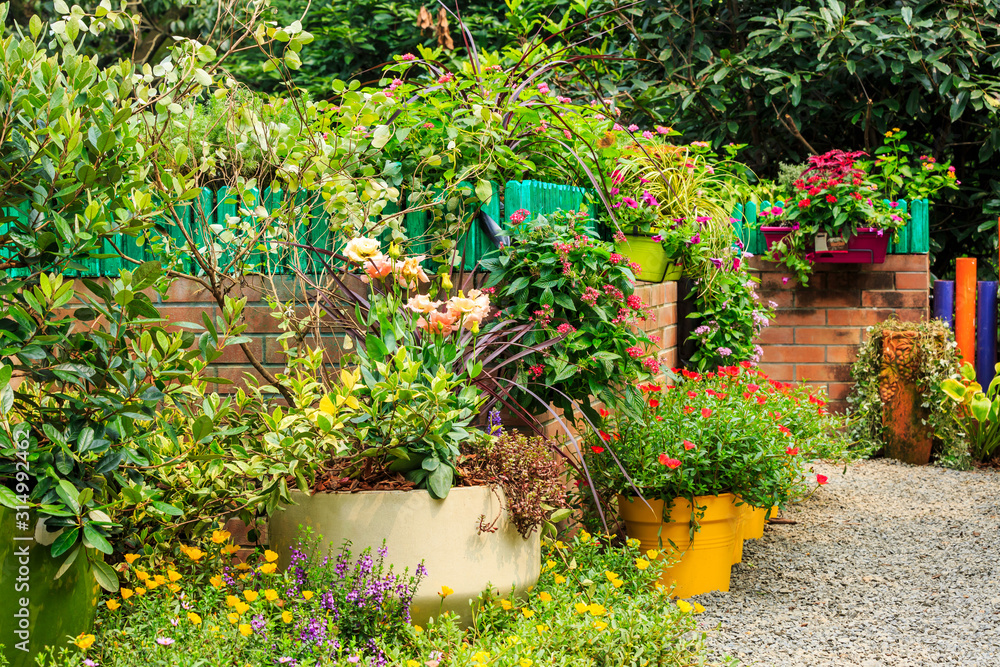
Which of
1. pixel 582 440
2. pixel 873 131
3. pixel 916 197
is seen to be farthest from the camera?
pixel 873 131

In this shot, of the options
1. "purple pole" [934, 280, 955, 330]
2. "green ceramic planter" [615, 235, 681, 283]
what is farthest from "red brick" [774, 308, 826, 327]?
"green ceramic planter" [615, 235, 681, 283]

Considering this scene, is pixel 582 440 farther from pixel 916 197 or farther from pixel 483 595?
pixel 916 197

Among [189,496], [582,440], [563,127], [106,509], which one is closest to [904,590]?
[582,440]

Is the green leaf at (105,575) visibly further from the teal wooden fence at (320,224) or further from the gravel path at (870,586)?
the gravel path at (870,586)

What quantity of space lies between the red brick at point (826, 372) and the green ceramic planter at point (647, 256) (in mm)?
2207

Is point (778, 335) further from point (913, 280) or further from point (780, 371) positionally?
point (913, 280)

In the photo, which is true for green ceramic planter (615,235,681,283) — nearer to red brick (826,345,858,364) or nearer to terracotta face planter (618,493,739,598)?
terracotta face planter (618,493,739,598)

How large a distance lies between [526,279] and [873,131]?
4.66 m

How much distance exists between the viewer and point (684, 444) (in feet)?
8.14

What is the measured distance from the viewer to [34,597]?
5.27ft

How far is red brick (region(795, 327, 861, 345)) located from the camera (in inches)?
202

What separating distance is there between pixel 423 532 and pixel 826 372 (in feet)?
13.2

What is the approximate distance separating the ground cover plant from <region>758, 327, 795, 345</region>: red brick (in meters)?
3.45

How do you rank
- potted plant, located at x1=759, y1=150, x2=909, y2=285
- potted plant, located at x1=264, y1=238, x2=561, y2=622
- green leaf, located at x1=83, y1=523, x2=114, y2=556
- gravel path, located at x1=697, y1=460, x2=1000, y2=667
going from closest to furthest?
green leaf, located at x1=83, y1=523, x2=114, y2=556, potted plant, located at x1=264, y1=238, x2=561, y2=622, gravel path, located at x1=697, y1=460, x2=1000, y2=667, potted plant, located at x1=759, y1=150, x2=909, y2=285
